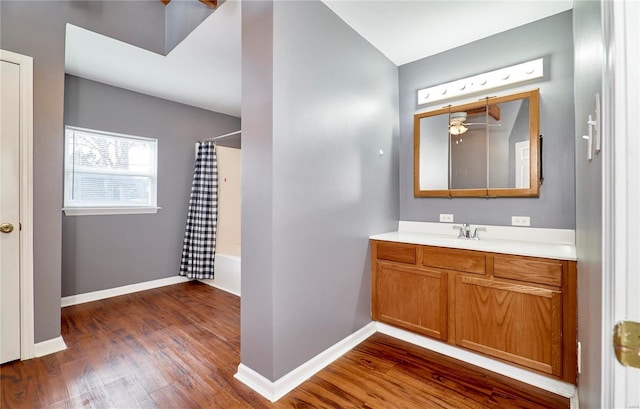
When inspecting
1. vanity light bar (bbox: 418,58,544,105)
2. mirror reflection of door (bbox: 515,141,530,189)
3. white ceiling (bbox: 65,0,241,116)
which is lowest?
mirror reflection of door (bbox: 515,141,530,189)

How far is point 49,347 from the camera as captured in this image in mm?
2127

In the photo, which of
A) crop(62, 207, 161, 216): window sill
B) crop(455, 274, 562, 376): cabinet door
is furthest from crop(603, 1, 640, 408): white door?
crop(62, 207, 161, 216): window sill

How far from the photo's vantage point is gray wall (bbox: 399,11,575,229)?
2102 mm

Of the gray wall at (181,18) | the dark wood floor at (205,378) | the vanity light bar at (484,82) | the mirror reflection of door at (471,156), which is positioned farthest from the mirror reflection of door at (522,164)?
the gray wall at (181,18)

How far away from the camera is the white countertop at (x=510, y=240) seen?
1.81 meters

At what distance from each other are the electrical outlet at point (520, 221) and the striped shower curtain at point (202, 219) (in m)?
3.35

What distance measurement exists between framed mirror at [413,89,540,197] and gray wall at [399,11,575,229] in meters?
0.07

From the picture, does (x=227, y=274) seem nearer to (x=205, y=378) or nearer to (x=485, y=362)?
(x=205, y=378)

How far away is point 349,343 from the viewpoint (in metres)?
2.23

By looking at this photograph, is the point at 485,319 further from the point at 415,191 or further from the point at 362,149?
the point at 362,149

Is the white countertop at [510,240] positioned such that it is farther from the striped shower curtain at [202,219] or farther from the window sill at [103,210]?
the window sill at [103,210]

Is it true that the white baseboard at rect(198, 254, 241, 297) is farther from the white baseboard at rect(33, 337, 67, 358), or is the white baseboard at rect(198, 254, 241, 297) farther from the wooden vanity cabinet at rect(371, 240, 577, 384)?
the wooden vanity cabinet at rect(371, 240, 577, 384)

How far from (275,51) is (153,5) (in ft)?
6.51

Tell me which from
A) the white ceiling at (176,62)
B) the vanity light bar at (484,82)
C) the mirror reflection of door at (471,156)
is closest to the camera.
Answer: the vanity light bar at (484,82)
